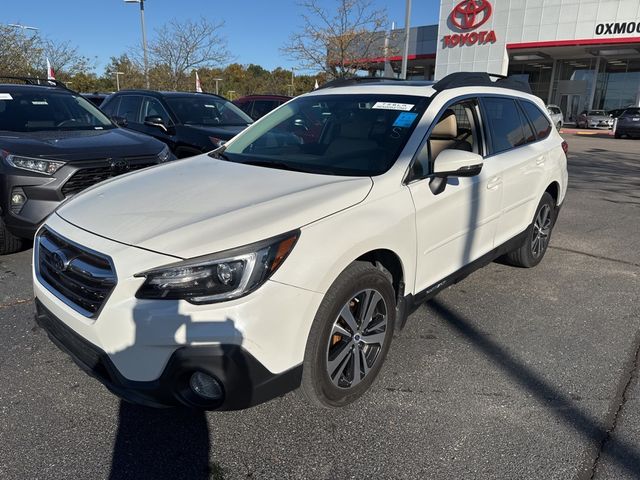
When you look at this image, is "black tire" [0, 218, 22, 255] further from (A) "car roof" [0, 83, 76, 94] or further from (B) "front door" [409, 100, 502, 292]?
(B) "front door" [409, 100, 502, 292]

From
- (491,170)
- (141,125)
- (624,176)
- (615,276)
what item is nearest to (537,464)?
(491,170)

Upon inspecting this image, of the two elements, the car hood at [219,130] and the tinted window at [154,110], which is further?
the tinted window at [154,110]

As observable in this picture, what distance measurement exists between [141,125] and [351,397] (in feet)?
23.2

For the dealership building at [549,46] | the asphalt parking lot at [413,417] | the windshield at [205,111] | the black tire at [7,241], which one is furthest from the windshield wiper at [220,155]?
the dealership building at [549,46]

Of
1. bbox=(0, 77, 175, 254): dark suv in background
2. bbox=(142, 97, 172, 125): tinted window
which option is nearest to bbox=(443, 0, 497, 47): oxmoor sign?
bbox=(142, 97, 172, 125): tinted window

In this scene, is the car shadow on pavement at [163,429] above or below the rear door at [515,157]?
below

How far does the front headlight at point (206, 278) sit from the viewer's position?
205cm

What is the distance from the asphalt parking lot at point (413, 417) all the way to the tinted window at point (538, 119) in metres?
1.81

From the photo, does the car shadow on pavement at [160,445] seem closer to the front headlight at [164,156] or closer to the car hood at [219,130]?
the front headlight at [164,156]

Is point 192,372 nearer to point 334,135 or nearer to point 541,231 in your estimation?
point 334,135

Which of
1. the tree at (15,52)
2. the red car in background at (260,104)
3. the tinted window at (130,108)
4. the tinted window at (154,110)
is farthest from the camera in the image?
the tree at (15,52)

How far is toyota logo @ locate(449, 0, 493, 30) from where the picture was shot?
3331 centimetres

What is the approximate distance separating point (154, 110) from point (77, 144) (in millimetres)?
3536

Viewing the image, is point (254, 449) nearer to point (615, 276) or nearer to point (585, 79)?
point (615, 276)
